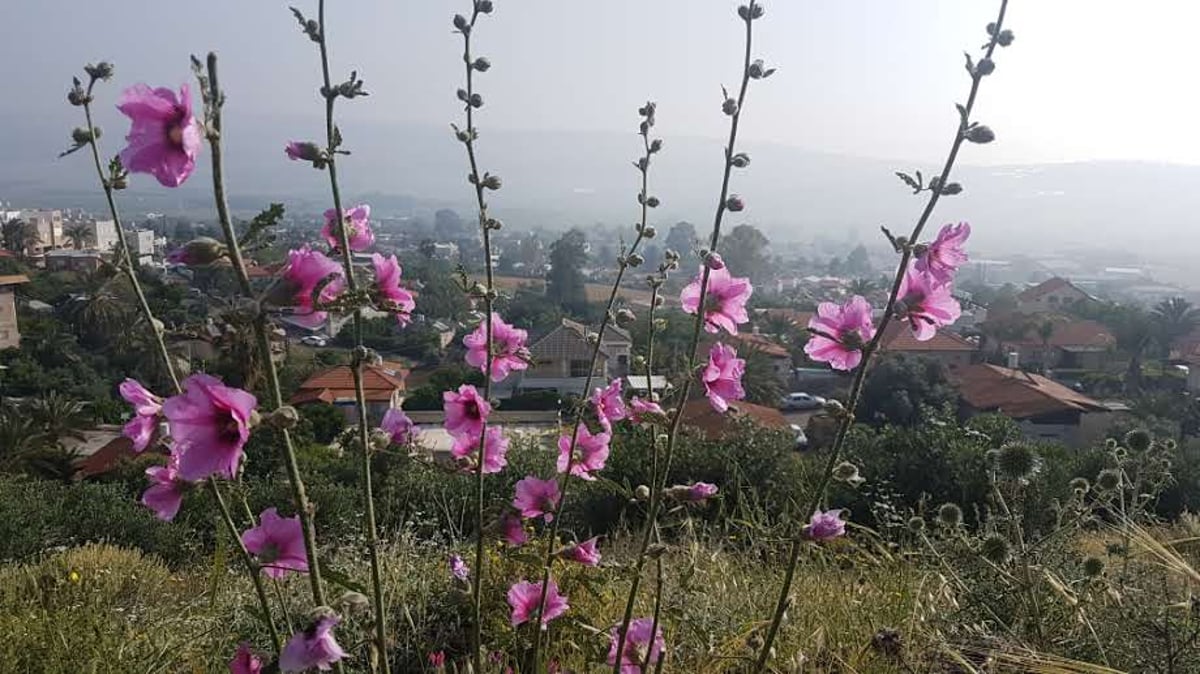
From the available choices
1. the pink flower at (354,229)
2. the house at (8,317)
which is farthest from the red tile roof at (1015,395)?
the house at (8,317)

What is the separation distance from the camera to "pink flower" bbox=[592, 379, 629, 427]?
197 centimetres

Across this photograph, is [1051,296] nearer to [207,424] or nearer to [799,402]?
[799,402]

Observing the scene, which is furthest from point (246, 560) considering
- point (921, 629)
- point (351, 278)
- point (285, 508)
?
point (285, 508)

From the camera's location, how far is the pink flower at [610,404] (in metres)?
1.97

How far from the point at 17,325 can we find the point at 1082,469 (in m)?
30.3

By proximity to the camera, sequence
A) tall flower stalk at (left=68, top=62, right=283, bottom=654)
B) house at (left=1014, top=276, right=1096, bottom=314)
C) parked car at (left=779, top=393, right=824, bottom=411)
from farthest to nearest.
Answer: house at (left=1014, top=276, right=1096, bottom=314), parked car at (left=779, top=393, right=824, bottom=411), tall flower stalk at (left=68, top=62, right=283, bottom=654)

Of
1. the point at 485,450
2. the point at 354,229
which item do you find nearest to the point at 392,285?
the point at 354,229

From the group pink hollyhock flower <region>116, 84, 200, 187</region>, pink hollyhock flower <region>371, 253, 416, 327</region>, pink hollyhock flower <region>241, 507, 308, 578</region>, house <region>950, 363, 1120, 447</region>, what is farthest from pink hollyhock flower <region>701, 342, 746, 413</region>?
house <region>950, 363, 1120, 447</region>

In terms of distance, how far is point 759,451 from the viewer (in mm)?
9547

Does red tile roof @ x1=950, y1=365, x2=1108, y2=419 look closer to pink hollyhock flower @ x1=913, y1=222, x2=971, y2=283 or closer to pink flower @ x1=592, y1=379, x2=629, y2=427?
pink flower @ x1=592, y1=379, x2=629, y2=427

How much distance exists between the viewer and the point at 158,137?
3.56 ft

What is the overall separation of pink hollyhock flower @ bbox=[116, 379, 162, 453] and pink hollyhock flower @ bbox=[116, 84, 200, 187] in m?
0.40

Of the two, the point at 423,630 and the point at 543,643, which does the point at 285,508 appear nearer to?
the point at 423,630

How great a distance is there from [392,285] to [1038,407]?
25884mm
